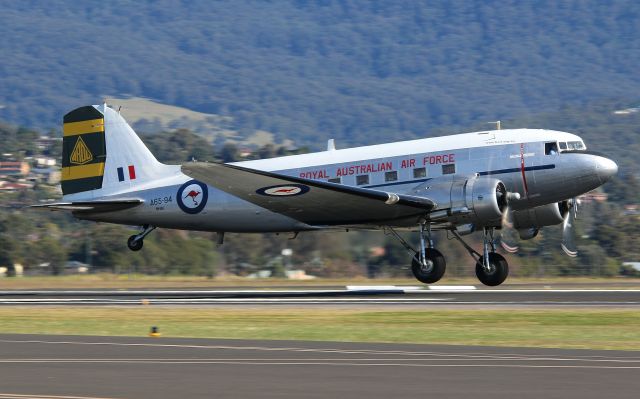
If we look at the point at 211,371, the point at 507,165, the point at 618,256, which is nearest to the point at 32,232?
the point at 618,256

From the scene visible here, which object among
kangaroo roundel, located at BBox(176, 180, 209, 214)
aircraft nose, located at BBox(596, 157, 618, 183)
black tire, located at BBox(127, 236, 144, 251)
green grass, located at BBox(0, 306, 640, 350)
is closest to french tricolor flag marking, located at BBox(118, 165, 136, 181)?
black tire, located at BBox(127, 236, 144, 251)

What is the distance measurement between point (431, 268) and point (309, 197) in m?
4.37

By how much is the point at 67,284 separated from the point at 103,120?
1401cm

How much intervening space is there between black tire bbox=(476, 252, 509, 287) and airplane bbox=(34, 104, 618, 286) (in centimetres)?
3

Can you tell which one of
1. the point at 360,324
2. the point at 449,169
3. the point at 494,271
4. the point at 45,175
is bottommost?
the point at 360,324

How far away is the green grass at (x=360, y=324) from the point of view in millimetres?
22234

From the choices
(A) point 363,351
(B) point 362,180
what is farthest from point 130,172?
(A) point 363,351

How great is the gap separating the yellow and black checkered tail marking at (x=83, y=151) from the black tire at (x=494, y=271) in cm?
1382

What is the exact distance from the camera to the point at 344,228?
3681cm

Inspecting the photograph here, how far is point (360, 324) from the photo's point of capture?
1007 inches

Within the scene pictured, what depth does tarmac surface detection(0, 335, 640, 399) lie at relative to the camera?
14578mm

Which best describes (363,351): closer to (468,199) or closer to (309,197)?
(468,199)

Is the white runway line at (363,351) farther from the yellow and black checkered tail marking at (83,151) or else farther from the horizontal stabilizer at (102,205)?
the yellow and black checkered tail marking at (83,151)

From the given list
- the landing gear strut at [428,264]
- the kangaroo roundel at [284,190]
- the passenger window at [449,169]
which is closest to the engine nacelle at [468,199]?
the passenger window at [449,169]
